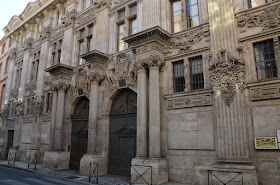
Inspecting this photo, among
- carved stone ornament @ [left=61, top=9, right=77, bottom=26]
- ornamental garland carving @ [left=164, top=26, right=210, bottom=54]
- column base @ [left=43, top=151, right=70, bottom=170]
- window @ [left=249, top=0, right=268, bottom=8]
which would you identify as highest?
carved stone ornament @ [left=61, top=9, right=77, bottom=26]

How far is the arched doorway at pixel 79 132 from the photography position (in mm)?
15227

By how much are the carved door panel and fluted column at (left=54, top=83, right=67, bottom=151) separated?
3.08 feet

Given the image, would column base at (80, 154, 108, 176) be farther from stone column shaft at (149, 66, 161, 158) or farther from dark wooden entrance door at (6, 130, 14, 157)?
dark wooden entrance door at (6, 130, 14, 157)

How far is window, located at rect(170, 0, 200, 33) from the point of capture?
438 inches

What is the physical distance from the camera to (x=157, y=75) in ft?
35.4

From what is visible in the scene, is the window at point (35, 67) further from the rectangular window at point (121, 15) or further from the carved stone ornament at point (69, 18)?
the rectangular window at point (121, 15)

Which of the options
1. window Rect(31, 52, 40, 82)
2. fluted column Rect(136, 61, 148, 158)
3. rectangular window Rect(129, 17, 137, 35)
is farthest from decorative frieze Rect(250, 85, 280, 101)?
window Rect(31, 52, 40, 82)

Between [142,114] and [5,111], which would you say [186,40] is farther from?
[5,111]

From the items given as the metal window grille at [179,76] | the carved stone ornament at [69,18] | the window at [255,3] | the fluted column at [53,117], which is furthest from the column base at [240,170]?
the carved stone ornament at [69,18]

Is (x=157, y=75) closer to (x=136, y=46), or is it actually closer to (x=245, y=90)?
(x=136, y=46)

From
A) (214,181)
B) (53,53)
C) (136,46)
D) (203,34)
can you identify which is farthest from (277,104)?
(53,53)

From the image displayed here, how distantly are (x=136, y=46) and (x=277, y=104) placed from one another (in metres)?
6.83

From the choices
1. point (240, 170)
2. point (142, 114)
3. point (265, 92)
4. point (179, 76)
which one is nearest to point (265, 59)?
point (265, 92)

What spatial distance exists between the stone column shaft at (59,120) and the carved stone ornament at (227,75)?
444 inches
